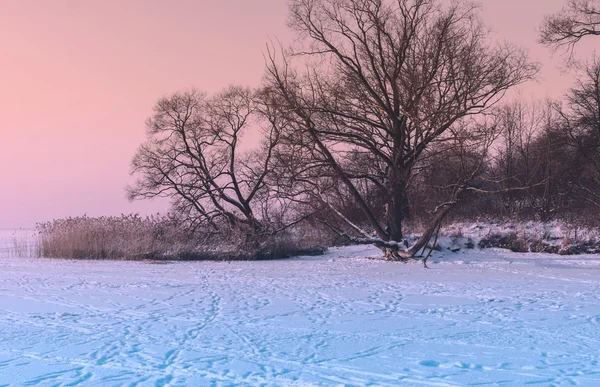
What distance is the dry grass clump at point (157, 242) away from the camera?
69.7 ft

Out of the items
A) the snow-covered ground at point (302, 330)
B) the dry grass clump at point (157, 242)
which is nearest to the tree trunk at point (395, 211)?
the dry grass clump at point (157, 242)

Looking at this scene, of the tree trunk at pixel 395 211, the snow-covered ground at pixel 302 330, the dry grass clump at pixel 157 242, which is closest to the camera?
the snow-covered ground at pixel 302 330

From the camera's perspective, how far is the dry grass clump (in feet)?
69.7

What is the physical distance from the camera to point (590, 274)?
569 inches

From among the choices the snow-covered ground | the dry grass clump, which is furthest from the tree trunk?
the snow-covered ground

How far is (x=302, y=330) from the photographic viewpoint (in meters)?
7.55

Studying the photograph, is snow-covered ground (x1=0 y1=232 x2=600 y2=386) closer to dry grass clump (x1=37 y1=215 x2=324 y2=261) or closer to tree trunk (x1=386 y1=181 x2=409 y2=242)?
tree trunk (x1=386 y1=181 x2=409 y2=242)

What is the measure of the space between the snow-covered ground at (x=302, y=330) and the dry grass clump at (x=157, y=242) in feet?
22.7

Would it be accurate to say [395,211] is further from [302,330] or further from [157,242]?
[302,330]

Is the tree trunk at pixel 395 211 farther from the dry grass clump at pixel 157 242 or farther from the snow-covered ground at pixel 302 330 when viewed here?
the snow-covered ground at pixel 302 330

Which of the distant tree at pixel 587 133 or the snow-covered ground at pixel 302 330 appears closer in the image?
the snow-covered ground at pixel 302 330

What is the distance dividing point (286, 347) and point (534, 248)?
16.5 metres

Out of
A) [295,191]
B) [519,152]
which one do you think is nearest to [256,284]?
[295,191]

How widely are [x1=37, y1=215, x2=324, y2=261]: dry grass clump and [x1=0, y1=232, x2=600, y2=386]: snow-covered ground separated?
6934mm
